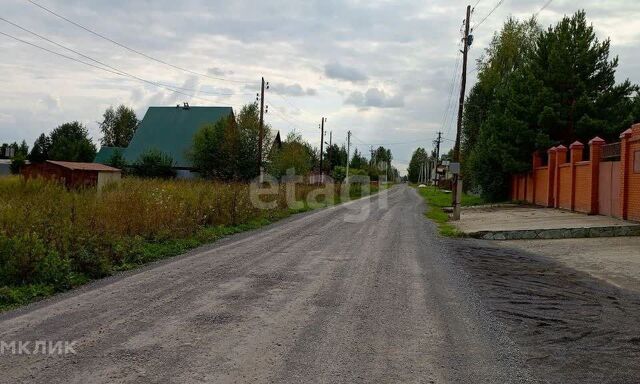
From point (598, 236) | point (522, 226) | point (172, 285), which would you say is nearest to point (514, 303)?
point (172, 285)

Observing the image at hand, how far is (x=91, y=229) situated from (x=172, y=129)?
46.1 m

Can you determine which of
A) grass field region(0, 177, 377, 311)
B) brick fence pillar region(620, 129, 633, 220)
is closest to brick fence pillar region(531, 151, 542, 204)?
brick fence pillar region(620, 129, 633, 220)

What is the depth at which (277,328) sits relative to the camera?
573cm

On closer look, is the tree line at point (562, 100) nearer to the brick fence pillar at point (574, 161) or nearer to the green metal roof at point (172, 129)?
the brick fence pillar at point (574, 161)

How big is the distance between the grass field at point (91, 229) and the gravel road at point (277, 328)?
2.07 feet

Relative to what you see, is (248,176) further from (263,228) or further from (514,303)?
(514,303)

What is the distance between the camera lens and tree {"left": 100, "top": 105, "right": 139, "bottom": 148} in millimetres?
90625

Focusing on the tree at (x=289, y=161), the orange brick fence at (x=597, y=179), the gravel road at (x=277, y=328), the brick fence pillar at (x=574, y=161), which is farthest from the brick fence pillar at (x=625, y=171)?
the tree at (x=289, y=161)

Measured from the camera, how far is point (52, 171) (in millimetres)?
21844

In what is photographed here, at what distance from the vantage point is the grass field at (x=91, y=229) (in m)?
7.96

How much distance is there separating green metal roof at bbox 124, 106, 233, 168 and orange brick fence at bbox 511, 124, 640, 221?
108 feet

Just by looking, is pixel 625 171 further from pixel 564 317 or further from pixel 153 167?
pixel 153 167

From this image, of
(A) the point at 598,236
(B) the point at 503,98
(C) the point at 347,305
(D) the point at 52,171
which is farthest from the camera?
(B) the point at 503,98

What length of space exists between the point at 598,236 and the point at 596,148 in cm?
630
